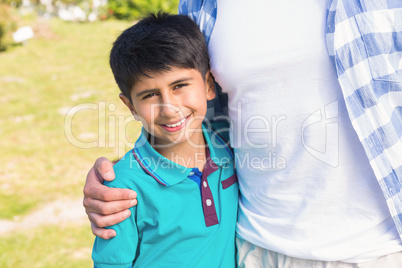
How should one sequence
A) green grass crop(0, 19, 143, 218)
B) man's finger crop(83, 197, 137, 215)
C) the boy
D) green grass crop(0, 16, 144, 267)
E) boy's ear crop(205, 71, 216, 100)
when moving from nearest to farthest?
man's finger crop(83, 197, 137, 215) < the boy < boy's ear crop(205, 71, 216, 100) < green grass crop(0, 16, 144, 267) < green grass crop(0, 19, 143, 218)

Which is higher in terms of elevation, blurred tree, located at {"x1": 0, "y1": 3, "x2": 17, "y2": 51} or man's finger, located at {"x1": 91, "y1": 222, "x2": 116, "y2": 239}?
man's finger, located at {"x1": 91, "y1": 222, "x2": 116, "y2": 239}

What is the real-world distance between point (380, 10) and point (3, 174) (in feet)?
15.2

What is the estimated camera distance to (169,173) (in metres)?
1.64

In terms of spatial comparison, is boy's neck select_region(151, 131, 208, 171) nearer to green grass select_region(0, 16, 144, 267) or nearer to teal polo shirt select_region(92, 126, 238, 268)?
teal polo shirt select_region(92, 126, 238, 268)

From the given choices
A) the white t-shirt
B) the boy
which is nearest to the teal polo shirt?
the boy

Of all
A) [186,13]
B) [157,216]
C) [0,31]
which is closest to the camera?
[157,216]

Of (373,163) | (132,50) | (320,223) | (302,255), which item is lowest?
(302,255)

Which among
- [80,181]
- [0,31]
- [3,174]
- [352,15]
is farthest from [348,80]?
[0,31]

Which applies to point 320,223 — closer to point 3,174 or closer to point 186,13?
point 186,13

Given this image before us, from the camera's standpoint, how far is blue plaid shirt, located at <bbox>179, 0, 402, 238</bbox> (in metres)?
1.26

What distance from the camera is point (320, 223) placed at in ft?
4.66

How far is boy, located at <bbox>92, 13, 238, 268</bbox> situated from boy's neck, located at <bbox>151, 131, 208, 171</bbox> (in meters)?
0.05

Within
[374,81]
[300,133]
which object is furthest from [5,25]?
[374,81]

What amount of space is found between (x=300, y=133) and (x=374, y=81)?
0.28 metres
